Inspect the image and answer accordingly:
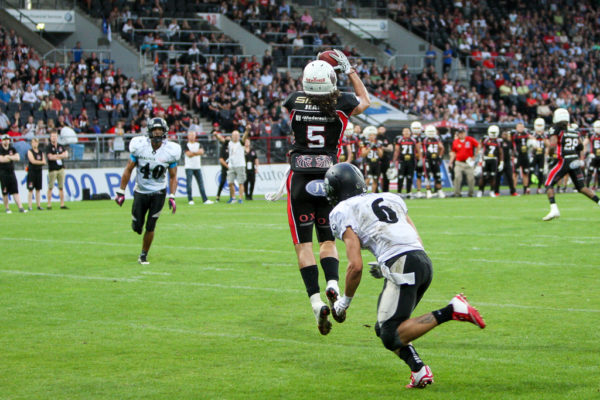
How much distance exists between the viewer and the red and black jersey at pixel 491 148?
89.0 feet

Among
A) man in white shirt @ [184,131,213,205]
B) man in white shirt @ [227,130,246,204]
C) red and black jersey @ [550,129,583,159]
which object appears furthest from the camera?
man in white shirt @ [227,130,246,204]

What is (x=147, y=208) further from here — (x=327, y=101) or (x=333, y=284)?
(x=333, y=284)

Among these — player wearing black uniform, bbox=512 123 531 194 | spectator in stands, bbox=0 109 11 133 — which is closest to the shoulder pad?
spectator in stands, bbox=0 109 11 133

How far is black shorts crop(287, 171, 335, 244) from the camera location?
25.7 feet

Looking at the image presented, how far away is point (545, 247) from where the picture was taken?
13273mm

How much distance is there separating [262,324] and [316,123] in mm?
1905

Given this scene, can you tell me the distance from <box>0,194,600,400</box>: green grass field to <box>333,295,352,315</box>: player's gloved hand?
1.35ft

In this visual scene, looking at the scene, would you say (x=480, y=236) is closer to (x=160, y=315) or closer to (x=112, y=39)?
(x=160, y=315)

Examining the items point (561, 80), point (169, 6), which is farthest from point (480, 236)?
point (561, 80)

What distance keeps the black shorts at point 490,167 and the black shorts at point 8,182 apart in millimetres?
13658

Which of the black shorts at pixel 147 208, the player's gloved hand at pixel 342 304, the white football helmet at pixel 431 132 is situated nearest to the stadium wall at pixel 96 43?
the white football helmet at pixel 431 132

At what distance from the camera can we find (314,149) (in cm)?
782

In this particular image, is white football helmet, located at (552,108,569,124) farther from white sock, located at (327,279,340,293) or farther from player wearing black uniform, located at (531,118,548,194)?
white sock, located at (327,279,340,293)

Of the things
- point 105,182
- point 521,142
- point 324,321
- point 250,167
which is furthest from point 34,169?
point 324,321
